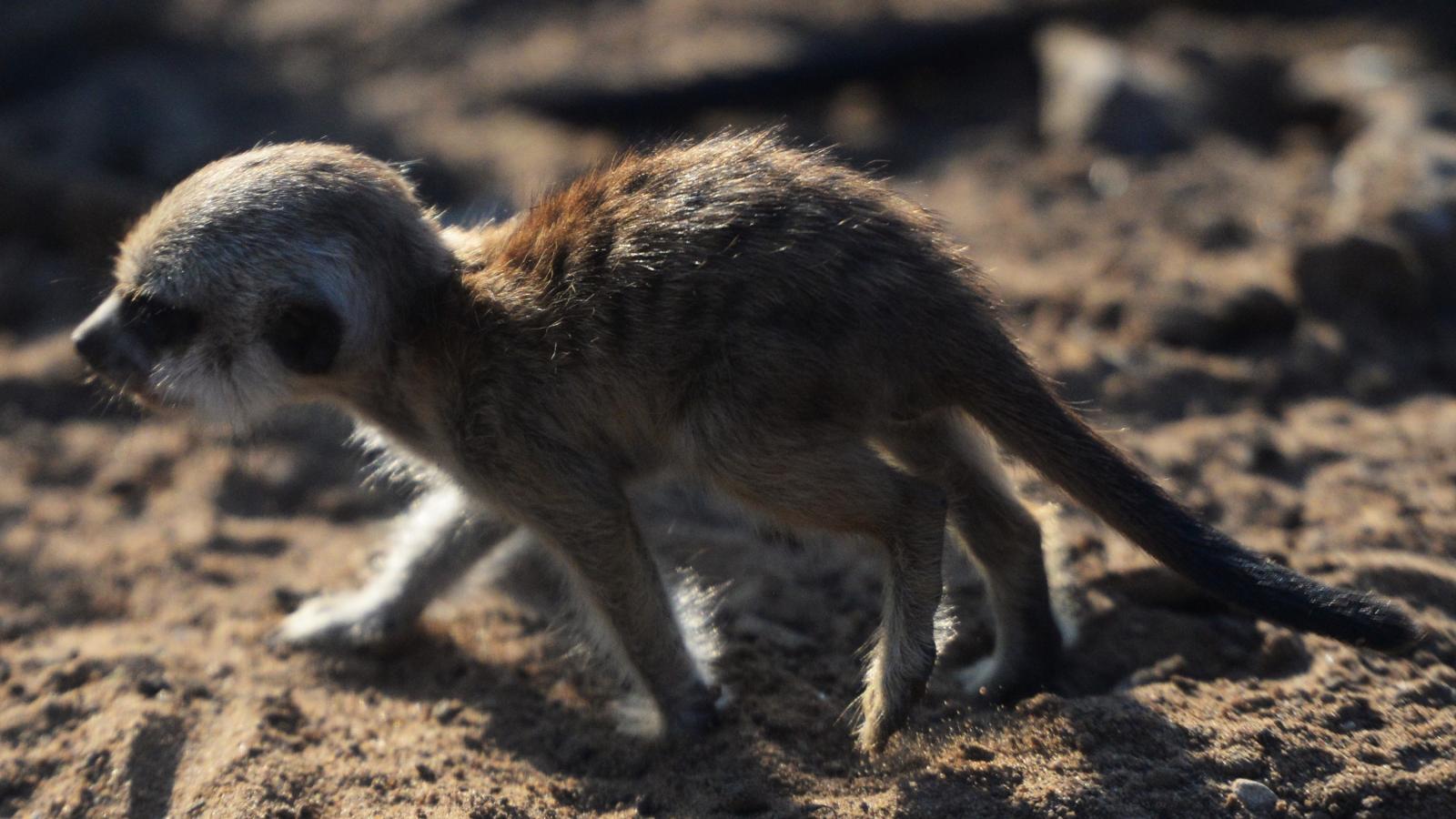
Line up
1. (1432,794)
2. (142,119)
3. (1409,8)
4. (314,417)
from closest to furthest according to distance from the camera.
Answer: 1. (1432,794)
2. (314,417)
3. (142,119)
4. (1409,8)

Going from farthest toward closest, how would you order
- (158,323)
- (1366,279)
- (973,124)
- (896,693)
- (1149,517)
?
(973,124) → (1366,279) → (158,323) → (896,693) → (1149,517)

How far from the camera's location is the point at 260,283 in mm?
4246

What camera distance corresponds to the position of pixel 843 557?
5156mm

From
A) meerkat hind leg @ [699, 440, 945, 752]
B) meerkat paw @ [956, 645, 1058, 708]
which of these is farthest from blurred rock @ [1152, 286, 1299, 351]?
meerkat hind leg @ [699, 440, 945, 752]

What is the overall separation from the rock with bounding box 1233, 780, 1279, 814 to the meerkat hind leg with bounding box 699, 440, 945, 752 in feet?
2.96

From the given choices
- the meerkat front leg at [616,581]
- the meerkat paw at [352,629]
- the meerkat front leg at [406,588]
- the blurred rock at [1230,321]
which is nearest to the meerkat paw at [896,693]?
A: the meerkat front leg at [616,581]

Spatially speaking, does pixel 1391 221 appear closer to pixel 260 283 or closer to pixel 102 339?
pixel 260 283

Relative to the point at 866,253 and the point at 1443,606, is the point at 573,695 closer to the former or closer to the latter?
the point at 866,253

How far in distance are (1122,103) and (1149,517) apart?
5271 mm

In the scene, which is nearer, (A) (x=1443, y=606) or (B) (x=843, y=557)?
(A) (x=1443, y=606)

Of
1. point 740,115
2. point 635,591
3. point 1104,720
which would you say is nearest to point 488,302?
point 635,591

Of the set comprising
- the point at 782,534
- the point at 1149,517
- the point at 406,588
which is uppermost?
the point at 1149,517

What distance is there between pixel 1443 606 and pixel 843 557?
2086 mm

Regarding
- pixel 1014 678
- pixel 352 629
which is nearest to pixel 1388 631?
pixel 1014 678
